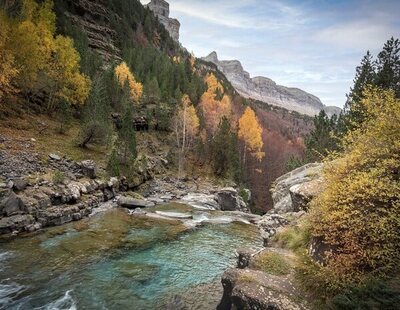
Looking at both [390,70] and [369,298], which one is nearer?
[369,298]

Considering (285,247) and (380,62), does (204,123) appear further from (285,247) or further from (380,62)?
(285,247)

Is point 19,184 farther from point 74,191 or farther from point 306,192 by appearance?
point 306,192

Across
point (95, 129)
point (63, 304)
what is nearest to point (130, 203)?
point (95, 129)

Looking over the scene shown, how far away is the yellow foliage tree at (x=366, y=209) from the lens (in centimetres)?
933

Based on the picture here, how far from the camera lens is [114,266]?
1695 centimetres

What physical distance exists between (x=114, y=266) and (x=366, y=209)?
13.2m

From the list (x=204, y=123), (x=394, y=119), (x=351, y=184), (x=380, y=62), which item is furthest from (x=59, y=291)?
(x=204, y=123)

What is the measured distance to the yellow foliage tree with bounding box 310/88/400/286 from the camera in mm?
9328

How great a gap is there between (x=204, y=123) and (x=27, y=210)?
49840mm

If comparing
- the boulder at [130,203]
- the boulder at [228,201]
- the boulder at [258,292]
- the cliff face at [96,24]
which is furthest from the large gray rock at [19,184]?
the cliff face at [96,24]

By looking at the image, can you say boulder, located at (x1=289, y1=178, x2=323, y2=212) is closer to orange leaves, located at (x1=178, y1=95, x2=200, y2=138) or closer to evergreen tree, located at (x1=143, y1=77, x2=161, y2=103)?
orange leaves, located at (x1=178, y1=95, x2=200, y2=138)

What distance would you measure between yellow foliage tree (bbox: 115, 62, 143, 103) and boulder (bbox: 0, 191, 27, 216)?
4585cm

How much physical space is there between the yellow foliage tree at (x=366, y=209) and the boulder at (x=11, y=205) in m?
19.5

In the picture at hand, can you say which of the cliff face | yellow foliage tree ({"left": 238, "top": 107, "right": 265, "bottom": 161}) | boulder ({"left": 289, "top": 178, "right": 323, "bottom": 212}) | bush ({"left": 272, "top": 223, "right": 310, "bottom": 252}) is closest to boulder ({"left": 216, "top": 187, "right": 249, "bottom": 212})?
boulder ({"left": 289, "top": 178, "right": 323, "bottom": 212})
